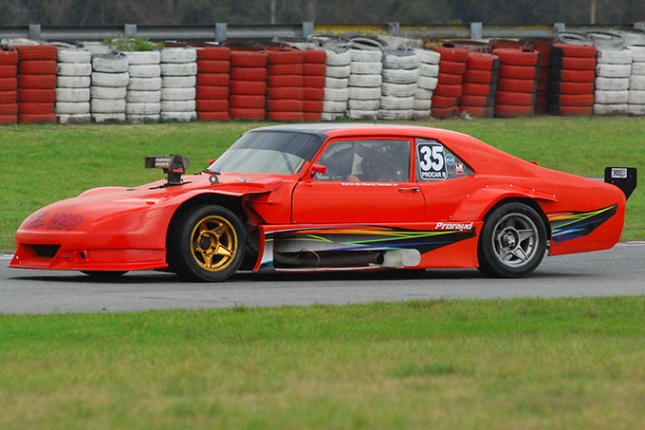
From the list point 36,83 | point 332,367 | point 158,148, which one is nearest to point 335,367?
point 332,367

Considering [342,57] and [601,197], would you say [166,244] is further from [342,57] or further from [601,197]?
[342,57]

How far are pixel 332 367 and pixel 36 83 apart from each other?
1701cm

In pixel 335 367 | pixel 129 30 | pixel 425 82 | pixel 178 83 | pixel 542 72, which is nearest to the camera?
pixel 335 367

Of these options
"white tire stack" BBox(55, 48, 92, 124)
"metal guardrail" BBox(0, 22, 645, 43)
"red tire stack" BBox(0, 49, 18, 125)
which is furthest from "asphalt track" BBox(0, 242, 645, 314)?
"metal guardrail" BBox(0, 22, 645, 43)

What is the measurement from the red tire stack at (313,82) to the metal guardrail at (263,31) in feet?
15.5

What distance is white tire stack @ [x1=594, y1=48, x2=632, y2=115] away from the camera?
27.1 meters

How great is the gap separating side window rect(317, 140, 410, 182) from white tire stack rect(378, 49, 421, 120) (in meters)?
14.2

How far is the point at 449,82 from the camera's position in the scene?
26.3 m

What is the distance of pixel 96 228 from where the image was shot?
32.7 ft

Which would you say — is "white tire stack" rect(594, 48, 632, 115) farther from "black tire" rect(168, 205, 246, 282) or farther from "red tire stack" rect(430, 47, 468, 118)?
"black tire" rect(168, 205, 246, 282)

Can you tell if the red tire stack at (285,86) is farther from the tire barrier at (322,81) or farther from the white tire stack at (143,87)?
the white tire stack at (143,87)

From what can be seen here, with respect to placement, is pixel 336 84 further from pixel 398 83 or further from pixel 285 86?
pixel 398 83

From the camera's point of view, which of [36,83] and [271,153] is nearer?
[271,153]

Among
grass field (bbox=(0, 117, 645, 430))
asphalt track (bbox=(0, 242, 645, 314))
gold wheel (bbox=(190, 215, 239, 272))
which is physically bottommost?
asphalt track (bbox=(0, 242, 645, 314))
